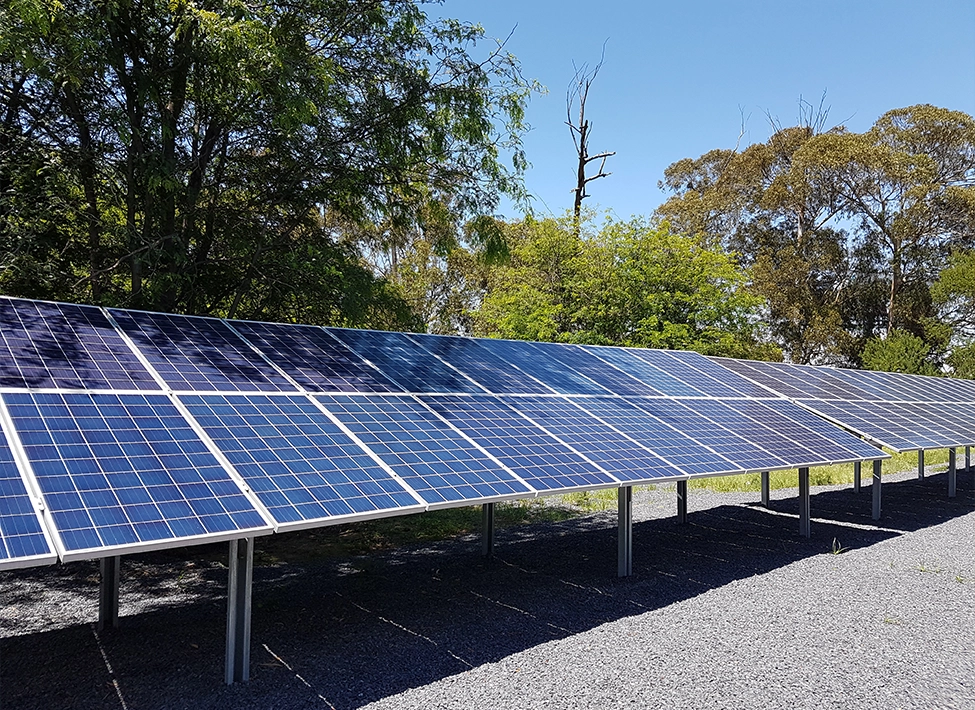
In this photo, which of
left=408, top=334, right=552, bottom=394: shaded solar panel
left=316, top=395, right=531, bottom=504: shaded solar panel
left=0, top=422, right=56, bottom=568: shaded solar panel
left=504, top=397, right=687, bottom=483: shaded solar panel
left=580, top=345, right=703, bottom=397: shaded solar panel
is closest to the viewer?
left=0, top=422, right=56, bottom=568: shaded solar panel

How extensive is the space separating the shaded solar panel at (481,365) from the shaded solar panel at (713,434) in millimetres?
1985

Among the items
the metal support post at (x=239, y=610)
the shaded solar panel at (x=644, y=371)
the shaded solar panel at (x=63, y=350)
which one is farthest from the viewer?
the shaded solar panel at (x=644, y=371)

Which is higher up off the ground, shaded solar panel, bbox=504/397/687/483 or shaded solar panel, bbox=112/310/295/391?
shaded solar panel, bbox=112/310/295/391

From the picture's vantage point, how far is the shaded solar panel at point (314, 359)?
9102 mm

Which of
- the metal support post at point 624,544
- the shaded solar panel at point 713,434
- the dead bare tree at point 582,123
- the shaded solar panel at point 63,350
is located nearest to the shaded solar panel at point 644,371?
the shaded solar panel at point 713,434

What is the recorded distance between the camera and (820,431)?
43.5 feet

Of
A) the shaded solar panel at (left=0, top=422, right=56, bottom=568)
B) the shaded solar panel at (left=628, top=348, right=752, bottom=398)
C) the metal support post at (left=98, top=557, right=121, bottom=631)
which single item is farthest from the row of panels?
the shaded solar panel at (left=628, top=348, right=752, bottom=398)

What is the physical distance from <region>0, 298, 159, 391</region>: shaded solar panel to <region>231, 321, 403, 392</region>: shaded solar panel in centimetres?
180

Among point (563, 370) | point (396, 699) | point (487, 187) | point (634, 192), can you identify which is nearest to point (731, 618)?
point (396, 699)

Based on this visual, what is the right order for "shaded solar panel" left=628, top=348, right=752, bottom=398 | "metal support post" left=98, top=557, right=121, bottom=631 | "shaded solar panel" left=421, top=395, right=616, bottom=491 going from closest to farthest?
"metal support post" left=98, top=557, right=121, bottom=631, "shaded solar panel" left=421, top=395, right=616, bottom=491, "shaded solar panel" left=628, top=348, right=752, bottom=398

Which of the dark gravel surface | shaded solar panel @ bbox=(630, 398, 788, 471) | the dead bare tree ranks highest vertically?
the dead bare tree

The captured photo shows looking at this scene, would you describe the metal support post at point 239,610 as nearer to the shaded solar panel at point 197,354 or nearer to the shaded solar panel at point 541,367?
the shaded solar panel at point 197,354

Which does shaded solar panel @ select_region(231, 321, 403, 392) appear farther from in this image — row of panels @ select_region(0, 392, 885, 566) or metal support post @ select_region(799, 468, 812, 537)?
metal support post @ select_region(799, 468, 812, 537)

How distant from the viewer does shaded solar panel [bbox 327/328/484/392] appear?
1012 cm
